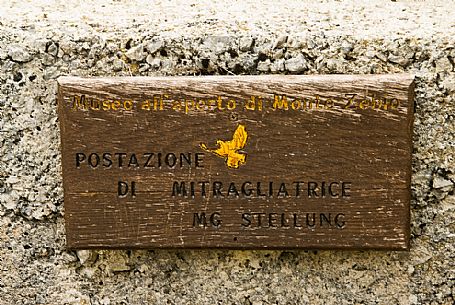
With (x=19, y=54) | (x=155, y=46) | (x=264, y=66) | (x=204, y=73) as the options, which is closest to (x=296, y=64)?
(x=264, y=66)

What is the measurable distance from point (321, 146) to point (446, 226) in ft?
1.08

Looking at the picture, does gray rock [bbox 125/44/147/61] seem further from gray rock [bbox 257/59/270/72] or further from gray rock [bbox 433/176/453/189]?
gray rock [bbox 433/176/453/189]

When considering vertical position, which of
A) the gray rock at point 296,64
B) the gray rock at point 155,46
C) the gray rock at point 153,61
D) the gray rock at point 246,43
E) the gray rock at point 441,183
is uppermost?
the gray rock at point 246,43

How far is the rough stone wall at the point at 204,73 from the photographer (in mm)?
1394

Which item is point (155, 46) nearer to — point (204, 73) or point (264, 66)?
point (204, 73)

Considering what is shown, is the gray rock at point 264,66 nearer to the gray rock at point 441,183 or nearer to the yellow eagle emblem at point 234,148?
the yellow eagle emblem at point 234,148

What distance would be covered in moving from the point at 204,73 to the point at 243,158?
20 cm

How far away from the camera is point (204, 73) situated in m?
1.42

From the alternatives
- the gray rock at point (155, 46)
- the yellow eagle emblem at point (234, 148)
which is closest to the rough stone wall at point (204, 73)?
the gray rock at point (155, 46)

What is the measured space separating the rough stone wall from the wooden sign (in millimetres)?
58

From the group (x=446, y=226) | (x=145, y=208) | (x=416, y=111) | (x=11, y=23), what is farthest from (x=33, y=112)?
(x=446, y=226)

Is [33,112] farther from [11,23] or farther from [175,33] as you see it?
[175,33]

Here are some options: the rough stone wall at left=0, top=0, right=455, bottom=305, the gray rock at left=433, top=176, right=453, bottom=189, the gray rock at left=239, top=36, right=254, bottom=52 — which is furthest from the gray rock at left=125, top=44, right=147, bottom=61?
the gray rock at left=433, top=176, right=453, bottom=189

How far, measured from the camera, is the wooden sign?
1356mm
